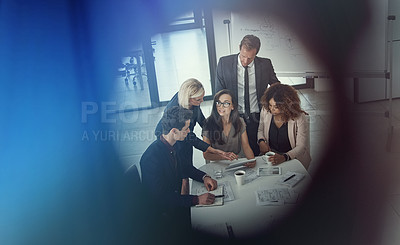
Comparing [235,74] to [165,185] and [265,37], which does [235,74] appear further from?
[165,185]

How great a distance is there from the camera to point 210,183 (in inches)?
86.7

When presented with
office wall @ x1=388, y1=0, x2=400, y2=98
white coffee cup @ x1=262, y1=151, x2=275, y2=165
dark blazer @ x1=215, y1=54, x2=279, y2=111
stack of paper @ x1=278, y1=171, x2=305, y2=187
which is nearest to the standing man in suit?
dark blazer @ x1=215, y1=54, x2=279, y2=111

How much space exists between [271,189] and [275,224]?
201mm

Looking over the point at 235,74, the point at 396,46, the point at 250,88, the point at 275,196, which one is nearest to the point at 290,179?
the point at 275,196

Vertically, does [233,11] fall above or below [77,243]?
above

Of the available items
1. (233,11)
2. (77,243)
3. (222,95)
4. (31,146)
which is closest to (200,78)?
(222,95)

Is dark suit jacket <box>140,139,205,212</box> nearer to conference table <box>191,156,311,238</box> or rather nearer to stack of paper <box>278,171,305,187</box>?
conference table <box>191,156,311,238</box>

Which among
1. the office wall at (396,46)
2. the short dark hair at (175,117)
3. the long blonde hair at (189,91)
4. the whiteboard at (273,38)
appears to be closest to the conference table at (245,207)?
the short dark hair at (175,117)

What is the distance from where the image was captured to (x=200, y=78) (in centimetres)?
215

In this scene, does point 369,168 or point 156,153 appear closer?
point 156,153

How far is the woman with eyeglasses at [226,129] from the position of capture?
86.4 inches

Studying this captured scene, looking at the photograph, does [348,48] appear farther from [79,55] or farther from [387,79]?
[79,55]

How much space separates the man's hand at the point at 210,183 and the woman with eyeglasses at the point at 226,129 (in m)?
0.12

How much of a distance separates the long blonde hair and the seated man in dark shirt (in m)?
0.04
